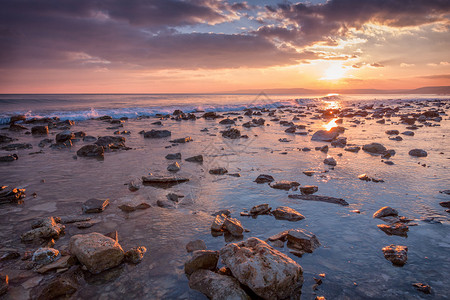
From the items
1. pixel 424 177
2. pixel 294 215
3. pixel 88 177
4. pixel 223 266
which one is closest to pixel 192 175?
pixel 88 177

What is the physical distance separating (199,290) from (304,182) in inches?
184

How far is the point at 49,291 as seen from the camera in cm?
278

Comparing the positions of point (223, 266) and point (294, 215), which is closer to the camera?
point (223, 266)

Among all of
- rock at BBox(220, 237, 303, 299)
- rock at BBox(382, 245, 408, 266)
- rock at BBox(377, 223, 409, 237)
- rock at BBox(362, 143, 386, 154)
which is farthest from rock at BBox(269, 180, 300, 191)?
rock at BBox(362, 143, 386, 154)

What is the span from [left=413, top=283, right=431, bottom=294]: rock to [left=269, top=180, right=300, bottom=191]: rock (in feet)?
11.3

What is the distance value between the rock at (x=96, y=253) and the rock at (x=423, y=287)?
3819 mm

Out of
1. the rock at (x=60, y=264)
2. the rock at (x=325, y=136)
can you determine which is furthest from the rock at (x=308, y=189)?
the rock at (x=325, y=136)

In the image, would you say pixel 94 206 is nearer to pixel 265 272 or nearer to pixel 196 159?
pixel 265 272

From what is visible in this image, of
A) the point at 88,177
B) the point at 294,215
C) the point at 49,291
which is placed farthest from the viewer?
the point at 88,177

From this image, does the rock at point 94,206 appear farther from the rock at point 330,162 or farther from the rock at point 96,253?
the rock at point 330,162

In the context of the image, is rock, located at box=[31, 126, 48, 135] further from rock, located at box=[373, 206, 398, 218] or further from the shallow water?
rock, located at box=[373, 206, 398, 218]

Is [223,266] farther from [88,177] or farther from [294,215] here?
[88,177]

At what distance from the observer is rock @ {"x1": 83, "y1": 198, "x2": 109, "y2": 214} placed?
5.03 metres

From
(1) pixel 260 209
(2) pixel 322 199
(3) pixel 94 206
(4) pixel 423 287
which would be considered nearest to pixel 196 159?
(3) pixel 94 206
